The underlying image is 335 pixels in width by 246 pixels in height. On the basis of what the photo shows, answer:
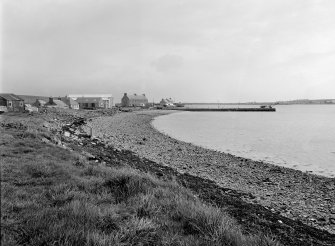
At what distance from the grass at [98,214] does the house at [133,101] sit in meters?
182

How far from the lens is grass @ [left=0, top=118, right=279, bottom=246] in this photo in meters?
3.82

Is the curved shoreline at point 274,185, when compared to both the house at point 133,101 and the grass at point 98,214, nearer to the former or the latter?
the grass at point 98,214

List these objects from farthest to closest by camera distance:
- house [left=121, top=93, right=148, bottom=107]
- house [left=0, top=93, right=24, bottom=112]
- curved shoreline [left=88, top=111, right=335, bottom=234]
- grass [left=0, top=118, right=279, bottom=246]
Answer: house [left=121, top=93, right=148, bottom=107] → house [left=0, top=93, right=24, bottom=112] → curved shoreline [left=88, top=111, right=335, bottom=234] → grass [left=0, top=118, right=279, bottom=246]

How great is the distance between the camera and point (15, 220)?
4.01 metres

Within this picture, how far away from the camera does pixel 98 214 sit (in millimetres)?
4691

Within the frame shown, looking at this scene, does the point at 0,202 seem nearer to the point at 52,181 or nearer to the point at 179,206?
the point at 52,181

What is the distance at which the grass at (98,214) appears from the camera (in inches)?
150

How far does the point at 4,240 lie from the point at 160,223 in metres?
2.72

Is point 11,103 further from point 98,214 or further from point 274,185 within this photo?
point 98,214

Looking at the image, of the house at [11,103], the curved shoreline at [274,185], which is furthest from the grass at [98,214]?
the house at [11,103]

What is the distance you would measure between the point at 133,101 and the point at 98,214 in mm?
187944

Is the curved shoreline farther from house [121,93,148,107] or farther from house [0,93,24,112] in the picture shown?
house [121,93,148,107]

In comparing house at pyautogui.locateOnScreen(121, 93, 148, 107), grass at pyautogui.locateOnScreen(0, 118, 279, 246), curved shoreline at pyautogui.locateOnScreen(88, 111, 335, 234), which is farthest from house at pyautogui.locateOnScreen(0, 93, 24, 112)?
house at pyautogui.locateOnScreen(121, 93, 148, 107)

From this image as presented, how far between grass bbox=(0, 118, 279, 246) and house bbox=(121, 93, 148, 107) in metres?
182
